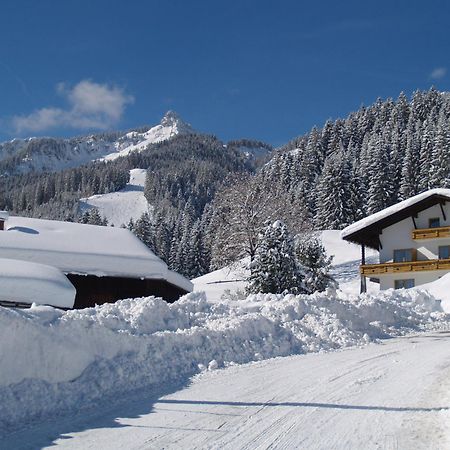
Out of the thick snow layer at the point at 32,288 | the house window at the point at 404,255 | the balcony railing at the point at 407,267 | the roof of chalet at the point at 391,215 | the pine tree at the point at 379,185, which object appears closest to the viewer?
the thick snow layer at the point at 32,288

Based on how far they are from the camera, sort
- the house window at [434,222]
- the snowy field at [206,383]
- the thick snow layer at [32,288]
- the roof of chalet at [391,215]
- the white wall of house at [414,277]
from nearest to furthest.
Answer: the snowy field at [206,383]
the thick snow layer at [32,288]
the white wall of house at [414,277]
the roof of chalet at [391,215]
the house window at [434,222]

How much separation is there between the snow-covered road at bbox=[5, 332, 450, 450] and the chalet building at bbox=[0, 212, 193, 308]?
50.7 ft

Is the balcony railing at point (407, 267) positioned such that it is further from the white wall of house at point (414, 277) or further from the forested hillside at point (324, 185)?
the forested hillside at point (324, 185)

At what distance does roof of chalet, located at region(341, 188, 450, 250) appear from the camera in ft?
122

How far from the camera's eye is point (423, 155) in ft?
247

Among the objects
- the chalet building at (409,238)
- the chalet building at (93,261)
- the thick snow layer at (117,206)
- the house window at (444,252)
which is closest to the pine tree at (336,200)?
the chalet building at (409,238)

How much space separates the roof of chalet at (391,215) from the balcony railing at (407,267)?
7.52 ft

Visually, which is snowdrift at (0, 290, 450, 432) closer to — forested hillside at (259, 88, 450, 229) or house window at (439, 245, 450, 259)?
house window at (439, 245, 450, 259)

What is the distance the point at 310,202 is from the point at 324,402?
79518mm

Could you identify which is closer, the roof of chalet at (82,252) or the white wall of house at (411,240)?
the roof of chalet at (82,252)

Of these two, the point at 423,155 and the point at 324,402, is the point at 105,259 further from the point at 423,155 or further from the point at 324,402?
the point at 423,155

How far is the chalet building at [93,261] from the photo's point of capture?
24.6 metres

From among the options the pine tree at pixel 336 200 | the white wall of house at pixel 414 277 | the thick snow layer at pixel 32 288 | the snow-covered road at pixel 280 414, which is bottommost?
the snow-covered road at pixel 280 414

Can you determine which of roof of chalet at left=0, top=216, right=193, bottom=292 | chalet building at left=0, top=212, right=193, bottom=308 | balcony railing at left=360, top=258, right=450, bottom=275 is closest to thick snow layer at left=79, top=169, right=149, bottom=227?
balcony railing at left=360, top=258, right=450, bottom=275
